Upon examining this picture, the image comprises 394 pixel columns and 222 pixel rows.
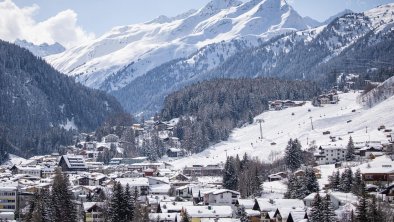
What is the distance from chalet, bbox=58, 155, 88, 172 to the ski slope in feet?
64.4

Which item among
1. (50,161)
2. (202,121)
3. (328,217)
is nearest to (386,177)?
(328,217)

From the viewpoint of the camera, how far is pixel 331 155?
117375mm

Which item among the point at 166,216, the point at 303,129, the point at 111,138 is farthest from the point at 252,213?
the point at 111,138

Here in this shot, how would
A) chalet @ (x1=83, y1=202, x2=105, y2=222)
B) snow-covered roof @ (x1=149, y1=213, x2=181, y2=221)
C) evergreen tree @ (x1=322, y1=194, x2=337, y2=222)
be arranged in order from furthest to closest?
chalet @ (x1=83, y1=202, x2=105, y2=222), snow-covered roof @ (x1=149, y1=213, x2=181, y2=221), evergreen tree @ (x1=322, y1=194, x2=337, y2=222)

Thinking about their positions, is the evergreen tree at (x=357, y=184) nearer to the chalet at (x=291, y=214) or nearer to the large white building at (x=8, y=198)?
the chalet at (x=291, y=214)

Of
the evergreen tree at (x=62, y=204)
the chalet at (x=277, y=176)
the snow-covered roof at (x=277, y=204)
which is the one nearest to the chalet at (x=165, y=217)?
the evergreen tree at (x=62, y=204)

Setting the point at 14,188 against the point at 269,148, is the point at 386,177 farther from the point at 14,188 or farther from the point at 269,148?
the point at 269,148

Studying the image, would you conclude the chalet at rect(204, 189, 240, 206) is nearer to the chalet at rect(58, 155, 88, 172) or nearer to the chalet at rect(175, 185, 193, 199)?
the chalet at rect(175, 185, 193, 199)

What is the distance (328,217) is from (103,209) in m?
29.9

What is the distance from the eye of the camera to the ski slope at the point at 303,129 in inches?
5522

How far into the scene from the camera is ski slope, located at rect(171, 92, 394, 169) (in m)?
140

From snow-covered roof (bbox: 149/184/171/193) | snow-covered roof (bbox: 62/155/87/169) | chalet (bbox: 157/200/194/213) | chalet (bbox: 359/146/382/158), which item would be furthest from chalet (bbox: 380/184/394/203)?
snow-covered roof (bbox: 62/155/87/169)

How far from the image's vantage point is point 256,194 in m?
92.9

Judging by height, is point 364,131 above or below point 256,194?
above
